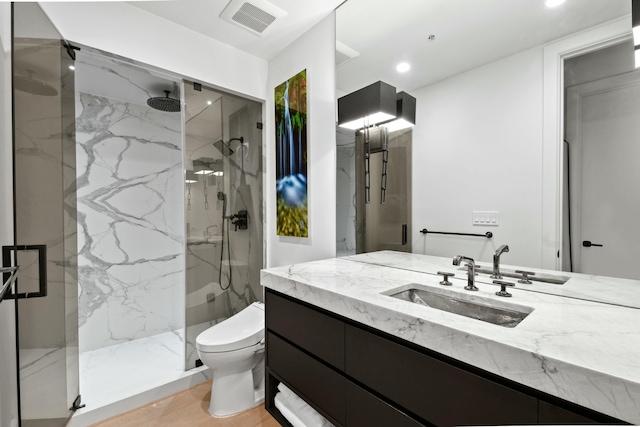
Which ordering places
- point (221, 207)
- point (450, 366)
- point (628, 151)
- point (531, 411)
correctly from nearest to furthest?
point (531, 411), point (450, 366), point (628, 151), point (221, 207)

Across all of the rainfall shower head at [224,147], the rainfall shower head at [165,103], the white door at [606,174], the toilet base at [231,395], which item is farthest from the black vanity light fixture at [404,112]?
the rainfall shower head at [165,103]

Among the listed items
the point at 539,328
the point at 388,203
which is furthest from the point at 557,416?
the point at 388,203

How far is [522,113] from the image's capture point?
120cm

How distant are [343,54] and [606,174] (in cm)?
155

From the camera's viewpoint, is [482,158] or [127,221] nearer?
[482,158]

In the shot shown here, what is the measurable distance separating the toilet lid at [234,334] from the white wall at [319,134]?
0.51 m

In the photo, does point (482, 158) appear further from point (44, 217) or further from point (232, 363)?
point (44, 217)

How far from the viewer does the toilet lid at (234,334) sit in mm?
1690

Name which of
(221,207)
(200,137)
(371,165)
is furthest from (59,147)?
(371,165)

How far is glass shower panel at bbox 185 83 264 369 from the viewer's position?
221 cm

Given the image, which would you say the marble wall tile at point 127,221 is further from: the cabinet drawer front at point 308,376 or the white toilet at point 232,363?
the cabinet drawer front at point 308,376

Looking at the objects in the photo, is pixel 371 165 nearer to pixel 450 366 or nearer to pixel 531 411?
pixel 450 366

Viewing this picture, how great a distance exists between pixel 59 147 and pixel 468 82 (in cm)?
218

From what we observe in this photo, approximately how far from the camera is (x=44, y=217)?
4.76 ft
